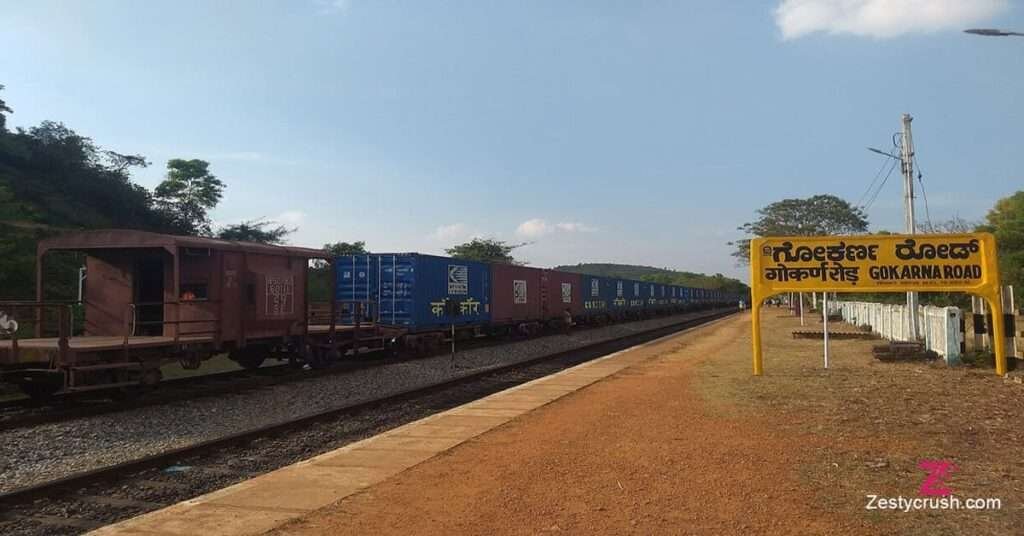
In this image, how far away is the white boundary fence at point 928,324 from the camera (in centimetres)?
1527

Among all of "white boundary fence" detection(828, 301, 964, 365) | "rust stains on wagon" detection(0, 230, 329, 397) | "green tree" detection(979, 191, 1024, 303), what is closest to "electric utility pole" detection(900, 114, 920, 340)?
"white boundary fence" detection(828, 301, 964, 365)

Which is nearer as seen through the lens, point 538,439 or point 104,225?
point 538,439

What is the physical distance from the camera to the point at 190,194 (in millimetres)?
58094

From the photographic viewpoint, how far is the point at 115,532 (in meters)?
5.36

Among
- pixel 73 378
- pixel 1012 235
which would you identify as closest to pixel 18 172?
pixel 73 378

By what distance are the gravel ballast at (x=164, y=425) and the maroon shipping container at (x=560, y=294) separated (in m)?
15.5

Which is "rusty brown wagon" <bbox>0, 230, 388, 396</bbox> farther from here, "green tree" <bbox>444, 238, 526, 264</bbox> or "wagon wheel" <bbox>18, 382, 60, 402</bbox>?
"green tree" <bbox>444, 238, 526, 264</bbox>

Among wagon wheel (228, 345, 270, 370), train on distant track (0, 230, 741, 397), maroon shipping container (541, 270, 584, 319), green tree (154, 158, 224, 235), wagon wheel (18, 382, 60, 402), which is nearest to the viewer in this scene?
train on distant track (0, 230, 741, 397)

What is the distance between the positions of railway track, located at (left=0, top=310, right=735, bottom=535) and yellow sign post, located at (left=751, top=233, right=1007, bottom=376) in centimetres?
709

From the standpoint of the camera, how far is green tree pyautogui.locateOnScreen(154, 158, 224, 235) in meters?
57.7

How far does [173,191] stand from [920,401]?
193ft

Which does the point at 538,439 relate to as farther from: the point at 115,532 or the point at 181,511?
the point at 115,532

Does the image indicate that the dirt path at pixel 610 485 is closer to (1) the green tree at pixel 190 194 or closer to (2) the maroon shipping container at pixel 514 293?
(2) the maroon shipping container at pixel 514 293

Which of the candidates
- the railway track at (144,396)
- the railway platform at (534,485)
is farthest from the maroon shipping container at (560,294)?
the railway platform at (534,485)
